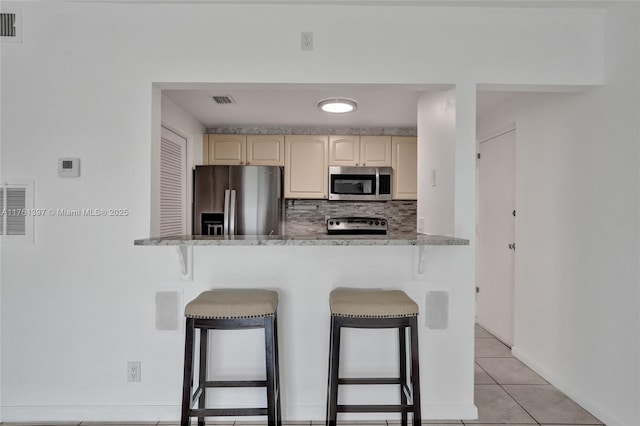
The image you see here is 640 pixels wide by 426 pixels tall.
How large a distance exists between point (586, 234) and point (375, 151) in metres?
2.37

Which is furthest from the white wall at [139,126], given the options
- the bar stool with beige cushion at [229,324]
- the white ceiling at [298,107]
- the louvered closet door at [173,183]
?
the louvered closet door at [173,183]

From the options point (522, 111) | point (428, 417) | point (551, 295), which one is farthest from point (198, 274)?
point (522, 111)

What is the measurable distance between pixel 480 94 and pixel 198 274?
2.57 metres

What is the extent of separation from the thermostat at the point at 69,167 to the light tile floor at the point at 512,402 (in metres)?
1.42

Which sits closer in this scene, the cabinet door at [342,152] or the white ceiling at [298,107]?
the white ceiling at [298,107]

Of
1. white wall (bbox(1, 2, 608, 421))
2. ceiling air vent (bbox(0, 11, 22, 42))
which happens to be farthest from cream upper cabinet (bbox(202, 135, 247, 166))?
ceiling air vent (bbox(0, 11, 22, 42))

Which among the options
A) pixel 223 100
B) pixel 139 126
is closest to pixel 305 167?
pixel 223 100

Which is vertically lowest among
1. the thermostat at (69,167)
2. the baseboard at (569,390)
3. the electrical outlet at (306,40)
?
the baseboard at (569,390)

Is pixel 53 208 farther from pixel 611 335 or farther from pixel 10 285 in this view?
pixel 611 335

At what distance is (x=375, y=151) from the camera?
4152 mm

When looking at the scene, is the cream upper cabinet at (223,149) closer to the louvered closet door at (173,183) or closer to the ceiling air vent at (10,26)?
the louvered closet door at (173,183)

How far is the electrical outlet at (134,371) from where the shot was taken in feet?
6.65

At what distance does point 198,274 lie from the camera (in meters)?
2.04

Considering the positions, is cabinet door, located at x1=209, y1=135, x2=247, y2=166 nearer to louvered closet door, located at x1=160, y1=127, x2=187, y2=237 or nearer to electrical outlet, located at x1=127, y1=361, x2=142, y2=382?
louvered closet door, located at x1=160, y1=127, x2=187, y2=237
